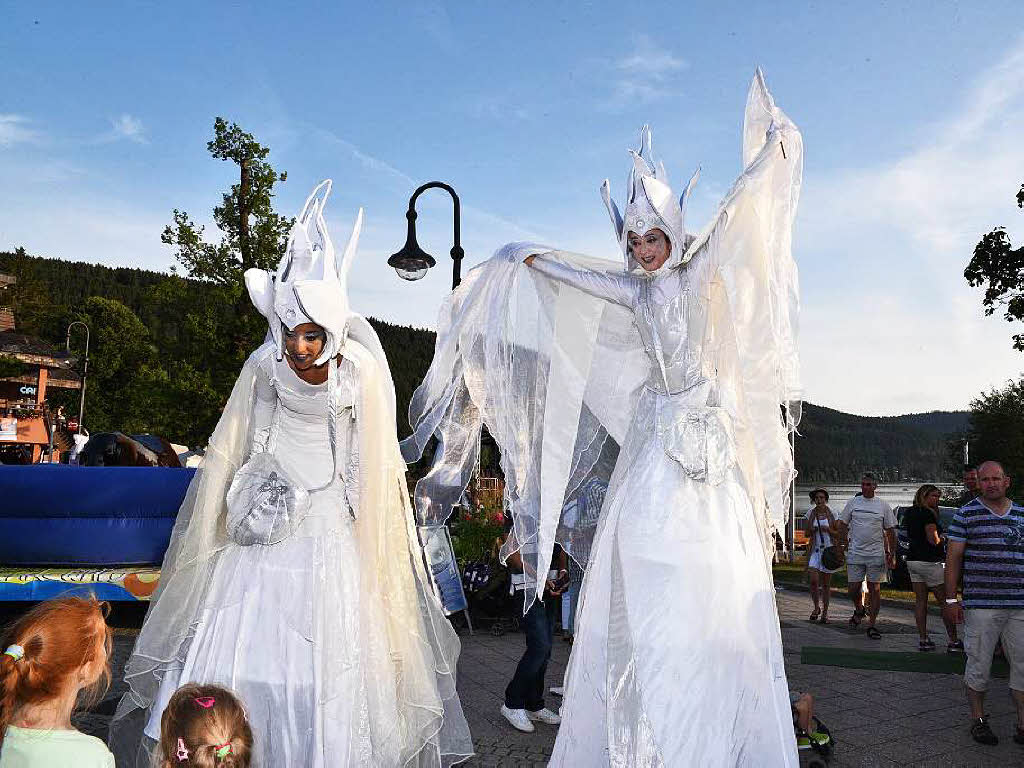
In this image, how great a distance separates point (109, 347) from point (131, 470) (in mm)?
61822

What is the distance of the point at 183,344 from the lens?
69.4ft

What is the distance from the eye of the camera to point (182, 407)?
20797mm

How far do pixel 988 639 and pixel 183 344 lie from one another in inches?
781

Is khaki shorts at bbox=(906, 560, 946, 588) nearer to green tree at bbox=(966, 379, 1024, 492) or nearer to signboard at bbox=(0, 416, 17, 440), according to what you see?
green tree at bbox=(966, 379, 1024, 492)

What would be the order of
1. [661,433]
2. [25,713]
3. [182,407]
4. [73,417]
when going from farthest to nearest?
[73,417] → [182,407] → [661,433] → [25,713]

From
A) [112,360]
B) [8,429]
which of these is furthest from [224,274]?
[112,360]

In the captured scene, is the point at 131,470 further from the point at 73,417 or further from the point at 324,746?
the point at 73,417

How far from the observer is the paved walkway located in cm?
473

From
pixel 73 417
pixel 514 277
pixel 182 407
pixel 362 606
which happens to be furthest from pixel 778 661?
pixel 73 417

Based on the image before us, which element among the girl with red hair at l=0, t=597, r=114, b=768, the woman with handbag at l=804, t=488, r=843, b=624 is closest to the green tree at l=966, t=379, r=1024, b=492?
the woman with handbag at l=804, t=488, r=843, b=624

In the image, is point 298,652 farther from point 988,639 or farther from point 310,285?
point 988,639

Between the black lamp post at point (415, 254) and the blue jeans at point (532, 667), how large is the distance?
588 centimetres

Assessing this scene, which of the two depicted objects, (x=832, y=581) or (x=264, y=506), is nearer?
(x=264, y=506)

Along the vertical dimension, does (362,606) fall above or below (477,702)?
above
